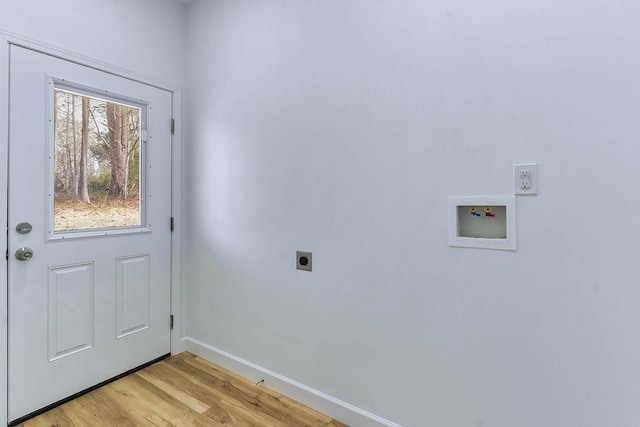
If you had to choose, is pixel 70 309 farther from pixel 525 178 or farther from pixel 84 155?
pixel 525 178

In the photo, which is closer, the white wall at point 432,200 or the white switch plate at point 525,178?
the white wall at point 432,200

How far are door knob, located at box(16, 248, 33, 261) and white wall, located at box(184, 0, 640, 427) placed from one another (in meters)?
1.11

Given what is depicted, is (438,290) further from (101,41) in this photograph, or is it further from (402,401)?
(101,41)

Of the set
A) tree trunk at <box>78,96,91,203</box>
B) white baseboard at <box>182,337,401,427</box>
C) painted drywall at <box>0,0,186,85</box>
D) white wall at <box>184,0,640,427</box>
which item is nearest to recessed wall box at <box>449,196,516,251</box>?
white wall at <box>184,0,640,427</box>

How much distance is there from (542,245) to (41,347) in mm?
2717

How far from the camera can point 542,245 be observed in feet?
4.24

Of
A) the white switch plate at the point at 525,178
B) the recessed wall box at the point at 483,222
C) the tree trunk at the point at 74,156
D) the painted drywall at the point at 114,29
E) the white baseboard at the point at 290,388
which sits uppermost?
the painted drywall at the point at 114,29

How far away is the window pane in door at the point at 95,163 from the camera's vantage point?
197 centimetres

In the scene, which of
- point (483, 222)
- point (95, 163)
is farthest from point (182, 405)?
point (483, 222)

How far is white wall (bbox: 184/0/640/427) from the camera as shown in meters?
1.20

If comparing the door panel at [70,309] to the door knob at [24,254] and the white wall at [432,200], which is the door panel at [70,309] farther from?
the white wall at [432,200]

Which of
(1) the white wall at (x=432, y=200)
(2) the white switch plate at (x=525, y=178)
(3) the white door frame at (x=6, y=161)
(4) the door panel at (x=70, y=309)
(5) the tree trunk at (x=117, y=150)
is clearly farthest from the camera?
(5) the tree trunk at (x=117, y=150)

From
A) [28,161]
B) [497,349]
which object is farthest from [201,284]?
[497,349]

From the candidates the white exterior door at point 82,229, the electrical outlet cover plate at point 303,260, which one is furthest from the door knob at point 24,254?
the electrical outlet cover plate at point 303,260
